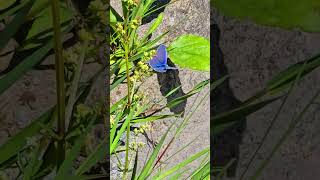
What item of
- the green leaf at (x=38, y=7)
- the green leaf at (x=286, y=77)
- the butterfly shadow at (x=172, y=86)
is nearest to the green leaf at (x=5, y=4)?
the green leaf at (x=38, y=7)

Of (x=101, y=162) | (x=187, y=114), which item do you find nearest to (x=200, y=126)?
Answer: (x=187, y=114)

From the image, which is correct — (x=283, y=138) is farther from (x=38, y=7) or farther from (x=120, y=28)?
(x=38, y=7)

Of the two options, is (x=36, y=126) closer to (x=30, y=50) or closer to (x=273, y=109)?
(x=30, y=50)

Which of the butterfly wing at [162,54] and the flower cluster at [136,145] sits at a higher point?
the butterfly wing at [162,54]

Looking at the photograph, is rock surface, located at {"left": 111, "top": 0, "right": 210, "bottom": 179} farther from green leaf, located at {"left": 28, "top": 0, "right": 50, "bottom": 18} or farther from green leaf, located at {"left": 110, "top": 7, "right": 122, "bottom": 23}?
green leaf, located at {"left": 28, "top": 0, "right": 50, "bottom": 18}

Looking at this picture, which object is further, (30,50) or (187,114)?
(187,114)

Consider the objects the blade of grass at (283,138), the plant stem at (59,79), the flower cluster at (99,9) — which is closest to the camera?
the plant stem at (59,79)

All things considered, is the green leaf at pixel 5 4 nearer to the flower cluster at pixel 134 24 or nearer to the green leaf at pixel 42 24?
the green leaf at pixel 42 24
